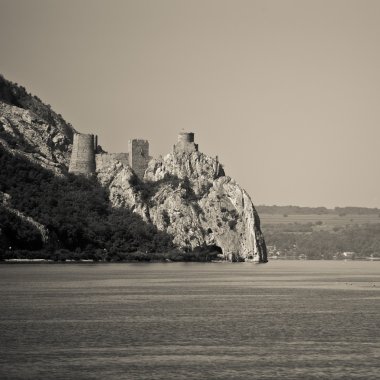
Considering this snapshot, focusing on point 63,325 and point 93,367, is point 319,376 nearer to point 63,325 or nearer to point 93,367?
point 93,367

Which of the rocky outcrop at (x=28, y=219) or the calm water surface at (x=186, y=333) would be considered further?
the rocky outcrop at (x=28, y=219)

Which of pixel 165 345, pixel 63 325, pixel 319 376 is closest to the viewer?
pixel 319 376

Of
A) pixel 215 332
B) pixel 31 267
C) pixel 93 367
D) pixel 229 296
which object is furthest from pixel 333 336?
pixel 31 267

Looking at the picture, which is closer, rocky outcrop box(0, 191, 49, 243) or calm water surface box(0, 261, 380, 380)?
calm water surface box(0, 261, 380, 380)

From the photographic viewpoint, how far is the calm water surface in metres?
55.5

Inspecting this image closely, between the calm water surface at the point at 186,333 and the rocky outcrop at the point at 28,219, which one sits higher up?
the rocky outcrop at the point at 28,219

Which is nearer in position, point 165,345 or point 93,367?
point 93,367

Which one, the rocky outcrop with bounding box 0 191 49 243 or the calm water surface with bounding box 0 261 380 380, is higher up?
the rocky outcrop with bounding box 0 191 49 243

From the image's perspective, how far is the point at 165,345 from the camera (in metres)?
64.1

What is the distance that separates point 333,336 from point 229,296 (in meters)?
36.5

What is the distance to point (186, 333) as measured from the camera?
69.9 metres

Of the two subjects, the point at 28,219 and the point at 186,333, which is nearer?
the point at 186,333

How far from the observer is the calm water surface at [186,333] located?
5553 centimetres

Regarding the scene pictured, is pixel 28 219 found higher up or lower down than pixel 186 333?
higher up
